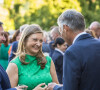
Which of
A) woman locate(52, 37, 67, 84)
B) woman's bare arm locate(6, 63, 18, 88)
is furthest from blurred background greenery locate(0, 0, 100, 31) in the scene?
woman's bare arm locate(6, 63, 18, 88)

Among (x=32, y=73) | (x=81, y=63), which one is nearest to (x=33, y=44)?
(x=32, y=73)

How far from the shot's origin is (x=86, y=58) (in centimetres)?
318

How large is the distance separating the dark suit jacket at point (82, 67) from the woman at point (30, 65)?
1359 mm

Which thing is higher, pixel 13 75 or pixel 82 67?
pixel 82 67

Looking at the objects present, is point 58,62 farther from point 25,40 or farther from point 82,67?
point 82,67

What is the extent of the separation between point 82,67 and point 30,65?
1681 millimetres

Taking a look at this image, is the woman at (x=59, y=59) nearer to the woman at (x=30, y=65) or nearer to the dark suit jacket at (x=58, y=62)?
the dark suit jacket at (x=58, y=62)

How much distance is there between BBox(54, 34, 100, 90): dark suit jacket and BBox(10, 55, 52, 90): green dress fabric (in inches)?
52.3

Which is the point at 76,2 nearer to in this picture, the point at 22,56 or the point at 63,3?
the point at 63,3

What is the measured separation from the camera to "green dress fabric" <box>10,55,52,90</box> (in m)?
4.48

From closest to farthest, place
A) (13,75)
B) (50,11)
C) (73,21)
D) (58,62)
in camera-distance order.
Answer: (73,21) < (13,75) < (58,62) < (50,11)

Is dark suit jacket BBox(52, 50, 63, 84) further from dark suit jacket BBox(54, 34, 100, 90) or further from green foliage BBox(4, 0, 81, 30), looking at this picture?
green foliage BBox(4, 0, 81, 30)

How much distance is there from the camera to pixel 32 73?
457cm

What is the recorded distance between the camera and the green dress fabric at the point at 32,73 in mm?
4477
